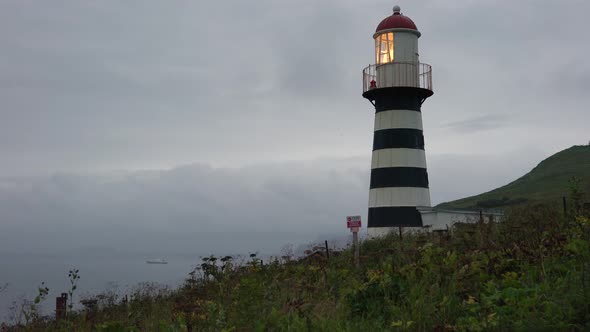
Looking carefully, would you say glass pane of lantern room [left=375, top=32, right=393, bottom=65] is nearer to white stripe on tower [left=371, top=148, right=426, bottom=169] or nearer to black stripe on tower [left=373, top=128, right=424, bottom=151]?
black stripe on tower [left=373, top=128, right=424, bottom=151]

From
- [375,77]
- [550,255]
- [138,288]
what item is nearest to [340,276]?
[550,255]

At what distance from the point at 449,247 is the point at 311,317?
13.8ft

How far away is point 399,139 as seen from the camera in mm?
20812

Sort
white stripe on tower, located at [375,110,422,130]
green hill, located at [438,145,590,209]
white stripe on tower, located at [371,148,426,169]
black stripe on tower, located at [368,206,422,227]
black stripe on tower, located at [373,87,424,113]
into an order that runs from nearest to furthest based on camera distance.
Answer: black stripe on tower, located at [368,206,422,227]
white stripe on tower, located at [371,148,426,169]
white stripe on tower, located at [375,110,422,130]
black stripe on tower, located at [373,87,424,113]
green hill, located at [438,145,590,209]

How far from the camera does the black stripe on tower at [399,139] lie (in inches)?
821

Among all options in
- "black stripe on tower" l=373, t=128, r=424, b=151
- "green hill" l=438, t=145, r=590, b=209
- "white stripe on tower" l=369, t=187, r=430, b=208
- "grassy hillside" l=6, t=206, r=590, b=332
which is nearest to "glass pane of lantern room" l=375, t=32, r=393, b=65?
"black stripe on tower" l=373, t=128, r=424, b=151

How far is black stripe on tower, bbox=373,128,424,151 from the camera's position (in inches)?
821

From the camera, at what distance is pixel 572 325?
539 centimetres

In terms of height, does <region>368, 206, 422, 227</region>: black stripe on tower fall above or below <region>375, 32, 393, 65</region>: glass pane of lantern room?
below

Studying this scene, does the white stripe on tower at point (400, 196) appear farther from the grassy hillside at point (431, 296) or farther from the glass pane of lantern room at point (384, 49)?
the grassy hillside at point (431, 296)

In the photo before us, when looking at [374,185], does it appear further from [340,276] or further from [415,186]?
[340,276]

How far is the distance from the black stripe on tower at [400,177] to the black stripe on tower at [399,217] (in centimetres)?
87

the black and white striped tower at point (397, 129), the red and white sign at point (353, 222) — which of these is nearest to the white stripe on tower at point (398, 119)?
the black and white striped tower at point (397, 129)

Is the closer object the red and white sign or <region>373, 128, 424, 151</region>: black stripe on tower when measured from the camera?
the red and white sign
